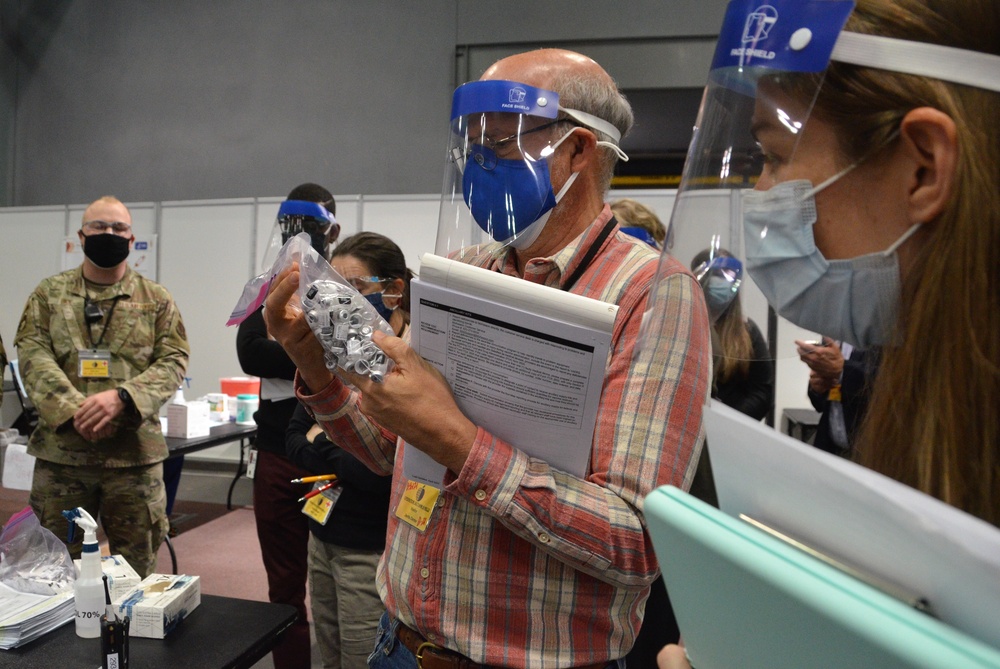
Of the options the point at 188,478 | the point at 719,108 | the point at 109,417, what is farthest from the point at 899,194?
the point at 188,478

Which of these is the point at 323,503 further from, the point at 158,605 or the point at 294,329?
the point at 294,329

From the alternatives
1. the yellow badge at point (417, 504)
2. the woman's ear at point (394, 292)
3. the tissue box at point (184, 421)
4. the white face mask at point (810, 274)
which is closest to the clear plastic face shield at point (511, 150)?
the yellow badge at point (417, 504)

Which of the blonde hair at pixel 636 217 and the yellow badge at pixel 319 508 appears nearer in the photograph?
the yellow badge at pixel 319 508

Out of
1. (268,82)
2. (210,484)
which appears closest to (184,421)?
(210,484)

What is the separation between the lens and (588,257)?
3.85 feet

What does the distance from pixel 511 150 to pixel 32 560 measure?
60.5 inches

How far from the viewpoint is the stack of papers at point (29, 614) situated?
1.41 meters

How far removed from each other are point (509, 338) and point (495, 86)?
1.78 feet

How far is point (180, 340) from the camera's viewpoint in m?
3.27

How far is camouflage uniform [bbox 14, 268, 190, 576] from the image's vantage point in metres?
2.87

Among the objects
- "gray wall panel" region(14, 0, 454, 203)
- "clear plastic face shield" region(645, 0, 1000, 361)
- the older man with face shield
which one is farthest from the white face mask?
"gray wall panel" region(14, 0, 454, 203)

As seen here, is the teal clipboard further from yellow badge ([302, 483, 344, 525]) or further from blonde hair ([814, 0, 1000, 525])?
yellow badge ([302, 483, 344, 525])

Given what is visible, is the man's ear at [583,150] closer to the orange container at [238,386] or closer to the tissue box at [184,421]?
the tissue box at [184,421]

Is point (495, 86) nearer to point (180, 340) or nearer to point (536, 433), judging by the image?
point (536, 433)
